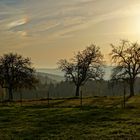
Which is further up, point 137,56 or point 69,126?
point 137,56

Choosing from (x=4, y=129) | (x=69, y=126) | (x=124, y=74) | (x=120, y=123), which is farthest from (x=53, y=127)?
(x=124, y=74)

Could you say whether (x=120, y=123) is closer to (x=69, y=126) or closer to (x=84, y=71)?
(x=69, y=126)

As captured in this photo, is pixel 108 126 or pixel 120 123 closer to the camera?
pixel 108 126

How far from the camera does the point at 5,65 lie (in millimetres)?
112625

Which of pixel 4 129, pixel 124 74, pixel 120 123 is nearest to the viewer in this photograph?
pixel 4 129

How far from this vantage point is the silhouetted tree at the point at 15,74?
4358 inches

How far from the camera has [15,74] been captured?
11144cm

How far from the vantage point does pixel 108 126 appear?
34.8 metres

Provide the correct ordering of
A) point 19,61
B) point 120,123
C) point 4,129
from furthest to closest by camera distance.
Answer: point 19,61 < point 120,123 < point 4,129

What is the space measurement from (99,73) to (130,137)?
85789mm

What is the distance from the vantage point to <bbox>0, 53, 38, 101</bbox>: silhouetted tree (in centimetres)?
11069

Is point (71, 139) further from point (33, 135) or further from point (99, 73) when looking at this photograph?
point (99, 73)

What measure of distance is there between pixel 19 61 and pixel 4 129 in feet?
265

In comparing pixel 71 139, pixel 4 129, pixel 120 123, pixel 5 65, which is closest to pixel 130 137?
pixel 71 139
